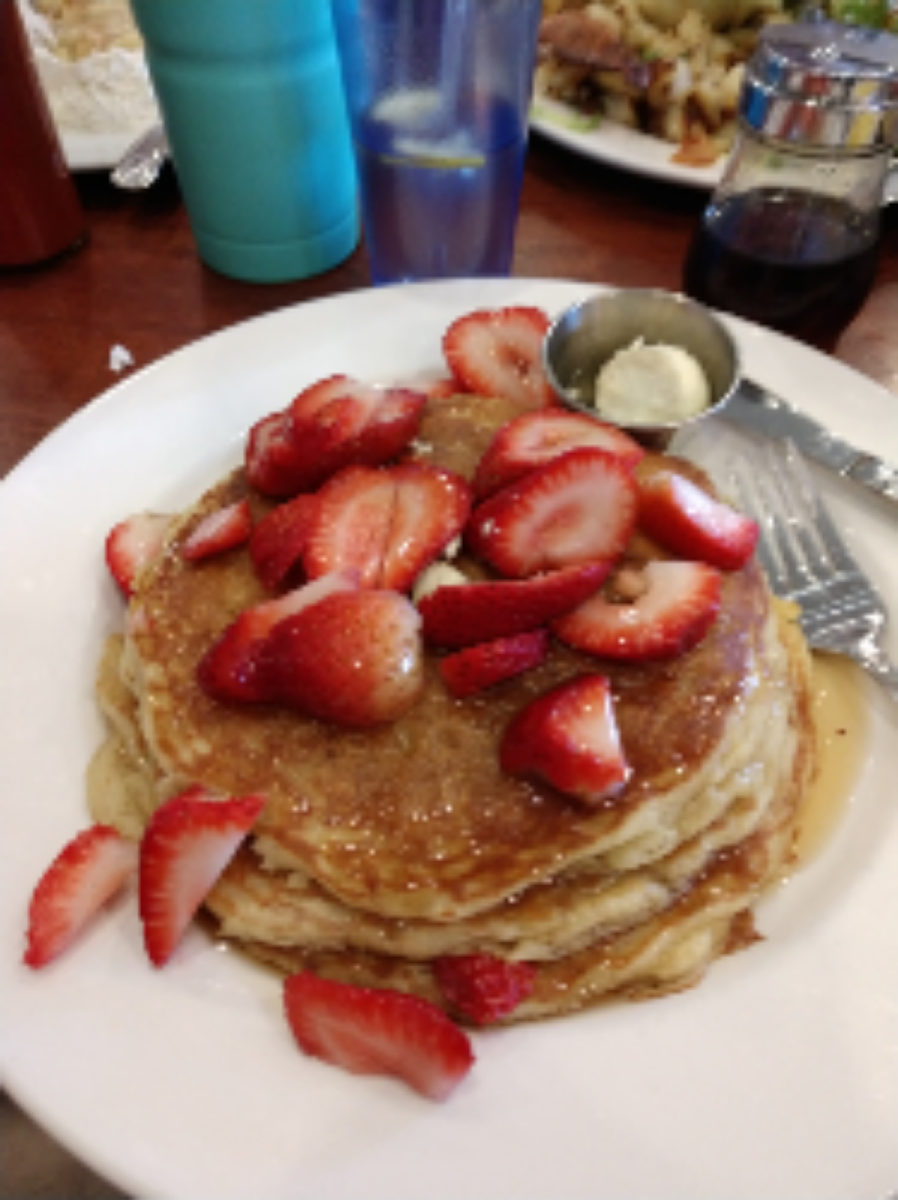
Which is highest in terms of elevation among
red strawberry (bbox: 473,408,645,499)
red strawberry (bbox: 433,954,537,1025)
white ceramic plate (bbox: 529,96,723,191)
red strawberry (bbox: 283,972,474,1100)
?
white ceramic plate (bbox: 529,96,723,191)

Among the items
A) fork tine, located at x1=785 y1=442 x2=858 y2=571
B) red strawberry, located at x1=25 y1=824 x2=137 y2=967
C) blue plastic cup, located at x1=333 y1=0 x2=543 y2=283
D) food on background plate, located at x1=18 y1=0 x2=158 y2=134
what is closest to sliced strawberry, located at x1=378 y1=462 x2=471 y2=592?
red strawberry, located at x1=25 y1=824 x2=137 y2=967

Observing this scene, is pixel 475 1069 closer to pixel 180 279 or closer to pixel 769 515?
pixel 769 515

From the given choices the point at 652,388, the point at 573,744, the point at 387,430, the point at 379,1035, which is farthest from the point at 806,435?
the point at 379,1035

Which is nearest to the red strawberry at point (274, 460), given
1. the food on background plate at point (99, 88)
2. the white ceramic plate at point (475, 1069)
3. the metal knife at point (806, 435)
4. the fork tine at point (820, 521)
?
the white ceramic plate at point (475, 1069)

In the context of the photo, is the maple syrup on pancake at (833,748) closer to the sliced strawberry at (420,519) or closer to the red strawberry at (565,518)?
the red strawberry at (565,518)

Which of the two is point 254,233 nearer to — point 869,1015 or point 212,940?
point 212,940

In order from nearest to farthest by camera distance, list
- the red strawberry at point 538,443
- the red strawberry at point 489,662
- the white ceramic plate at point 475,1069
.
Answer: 1. the white ceramic plate at point 475,1069
2. the red strawberry at point 489,662
3. the red strawberry at point 538,443

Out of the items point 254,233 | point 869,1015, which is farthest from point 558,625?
point 254,233

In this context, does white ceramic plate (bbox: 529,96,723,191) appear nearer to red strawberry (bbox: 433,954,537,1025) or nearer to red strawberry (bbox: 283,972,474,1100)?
red strawberry (bbox: 433,954,537,1025)
